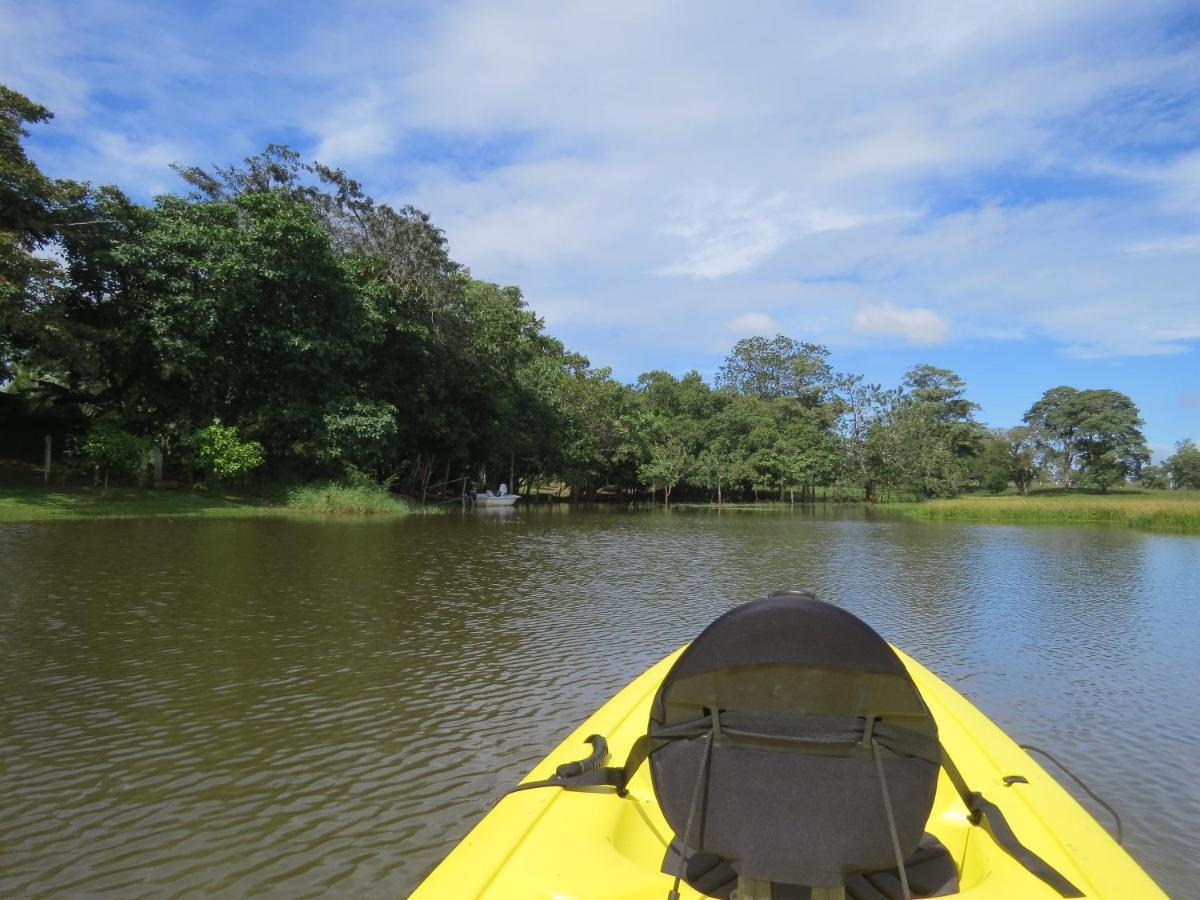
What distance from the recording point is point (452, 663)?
636 cm

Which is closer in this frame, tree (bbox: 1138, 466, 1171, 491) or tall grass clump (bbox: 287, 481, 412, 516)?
tall grass clump (bbox: 287, 481, 412, 516)

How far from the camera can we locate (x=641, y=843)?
2504mm

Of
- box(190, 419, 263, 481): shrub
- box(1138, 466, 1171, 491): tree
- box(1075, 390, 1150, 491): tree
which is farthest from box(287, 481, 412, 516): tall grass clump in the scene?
box(1138, 466, 1171, 491): tree

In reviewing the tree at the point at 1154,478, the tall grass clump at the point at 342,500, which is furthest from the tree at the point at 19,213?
the tree at the point at 1154,478

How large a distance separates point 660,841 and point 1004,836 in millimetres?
1065

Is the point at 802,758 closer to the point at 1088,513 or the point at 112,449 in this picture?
the point at 112,449

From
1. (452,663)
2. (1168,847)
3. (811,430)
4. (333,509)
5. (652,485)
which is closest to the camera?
(1168,847)

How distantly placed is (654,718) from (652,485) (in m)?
44.4

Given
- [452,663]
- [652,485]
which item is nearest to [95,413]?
[452,663]

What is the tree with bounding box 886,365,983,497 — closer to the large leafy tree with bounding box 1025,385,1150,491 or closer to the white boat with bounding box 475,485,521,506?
the large leafy tree with bounding box 1025,385,1150,491

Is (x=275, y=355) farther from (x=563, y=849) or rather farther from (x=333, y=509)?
(x=563, y=849)

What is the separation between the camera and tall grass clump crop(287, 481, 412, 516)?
23.3 meters

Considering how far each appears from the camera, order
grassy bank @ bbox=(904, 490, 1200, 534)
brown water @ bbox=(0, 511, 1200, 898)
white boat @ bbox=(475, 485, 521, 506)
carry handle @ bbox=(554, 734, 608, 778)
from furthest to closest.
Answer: white boat @ bbox=(475, 485, 521, 506) → grassy bank @ bbox=(904, 490, 1200, 534) → brown water @ bbox=(0, 511, 1200, 898) → carry handle @ bbox=(554, 734, 608, 778)

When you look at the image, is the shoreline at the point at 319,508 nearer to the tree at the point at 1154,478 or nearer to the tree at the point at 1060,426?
the tree at the point at 1060,426
